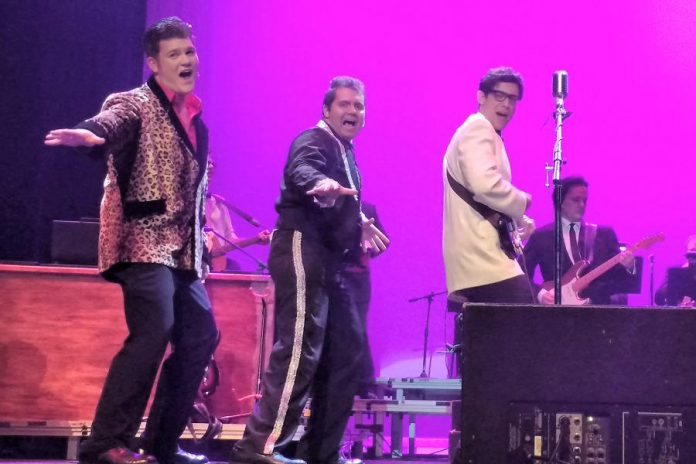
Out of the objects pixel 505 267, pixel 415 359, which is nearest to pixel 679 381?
pixel 505 267

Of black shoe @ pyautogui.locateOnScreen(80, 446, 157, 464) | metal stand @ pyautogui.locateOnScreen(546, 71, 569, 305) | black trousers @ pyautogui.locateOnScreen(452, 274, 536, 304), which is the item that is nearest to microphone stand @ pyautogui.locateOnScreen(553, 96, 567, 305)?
metal stand @ pyautogui.locateOnScreen(546, 71, 569, 305)

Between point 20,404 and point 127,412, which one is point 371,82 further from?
point 127,412

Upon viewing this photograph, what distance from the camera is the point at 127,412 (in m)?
3.72

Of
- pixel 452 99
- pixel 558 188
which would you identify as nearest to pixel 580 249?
pixel 452 99

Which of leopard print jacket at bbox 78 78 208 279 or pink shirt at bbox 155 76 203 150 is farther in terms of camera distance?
pink shirt at bbox 155 76 203 150

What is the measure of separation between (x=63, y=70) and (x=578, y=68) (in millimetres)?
4778

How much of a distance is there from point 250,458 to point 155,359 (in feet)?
2.13

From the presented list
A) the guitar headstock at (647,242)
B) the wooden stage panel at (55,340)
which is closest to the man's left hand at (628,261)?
the guitar headstock at (647,242)

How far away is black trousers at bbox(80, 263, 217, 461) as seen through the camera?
370cm

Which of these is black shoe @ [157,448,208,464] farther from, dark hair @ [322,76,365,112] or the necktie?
the necktie

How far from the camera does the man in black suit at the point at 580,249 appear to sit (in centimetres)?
753

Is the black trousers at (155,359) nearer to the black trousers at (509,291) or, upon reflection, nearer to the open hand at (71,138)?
the open hand at (71,138)

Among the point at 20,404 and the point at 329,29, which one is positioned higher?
the point at 329,29

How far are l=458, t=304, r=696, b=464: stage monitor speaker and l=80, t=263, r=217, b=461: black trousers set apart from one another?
1.35 meters
